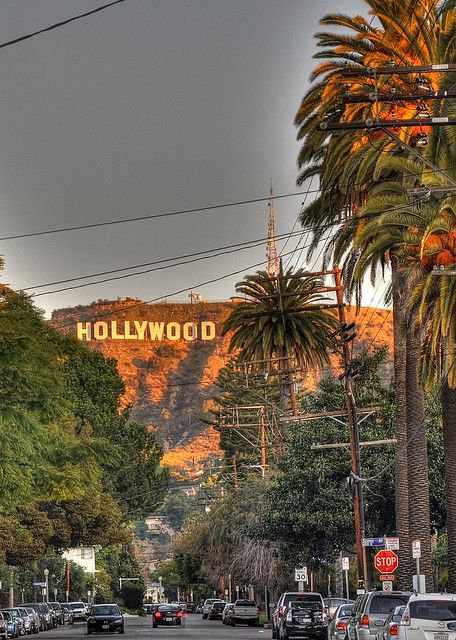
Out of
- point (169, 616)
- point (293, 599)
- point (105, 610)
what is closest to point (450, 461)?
point (293, 599)

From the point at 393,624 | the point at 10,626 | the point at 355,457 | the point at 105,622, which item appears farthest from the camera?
the point at 105,622

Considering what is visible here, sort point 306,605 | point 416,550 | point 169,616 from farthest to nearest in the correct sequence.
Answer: point 169,616 < point 306,605 < point 416,550

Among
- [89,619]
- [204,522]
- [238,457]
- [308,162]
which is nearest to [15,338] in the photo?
[308,162]

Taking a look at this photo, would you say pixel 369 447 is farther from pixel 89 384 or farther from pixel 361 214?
pixel 89 384

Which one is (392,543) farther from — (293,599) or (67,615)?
(67,615)

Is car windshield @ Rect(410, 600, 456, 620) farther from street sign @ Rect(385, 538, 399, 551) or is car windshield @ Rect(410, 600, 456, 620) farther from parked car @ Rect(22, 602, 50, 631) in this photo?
parked car @ Rect(22, 602, 50, 631)

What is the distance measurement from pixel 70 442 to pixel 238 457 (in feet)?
202

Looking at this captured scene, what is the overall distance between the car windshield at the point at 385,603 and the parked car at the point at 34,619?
40.3m

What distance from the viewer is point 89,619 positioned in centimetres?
6669

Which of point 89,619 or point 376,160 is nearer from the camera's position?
point 376,160

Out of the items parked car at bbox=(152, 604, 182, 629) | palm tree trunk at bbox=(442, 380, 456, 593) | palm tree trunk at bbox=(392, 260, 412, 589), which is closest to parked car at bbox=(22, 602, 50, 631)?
parked car at bbox=(152, 604, 182, 629)

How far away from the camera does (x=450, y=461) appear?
41.1 metres

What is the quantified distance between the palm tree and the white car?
4008cm

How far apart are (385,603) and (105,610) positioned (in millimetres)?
35088
